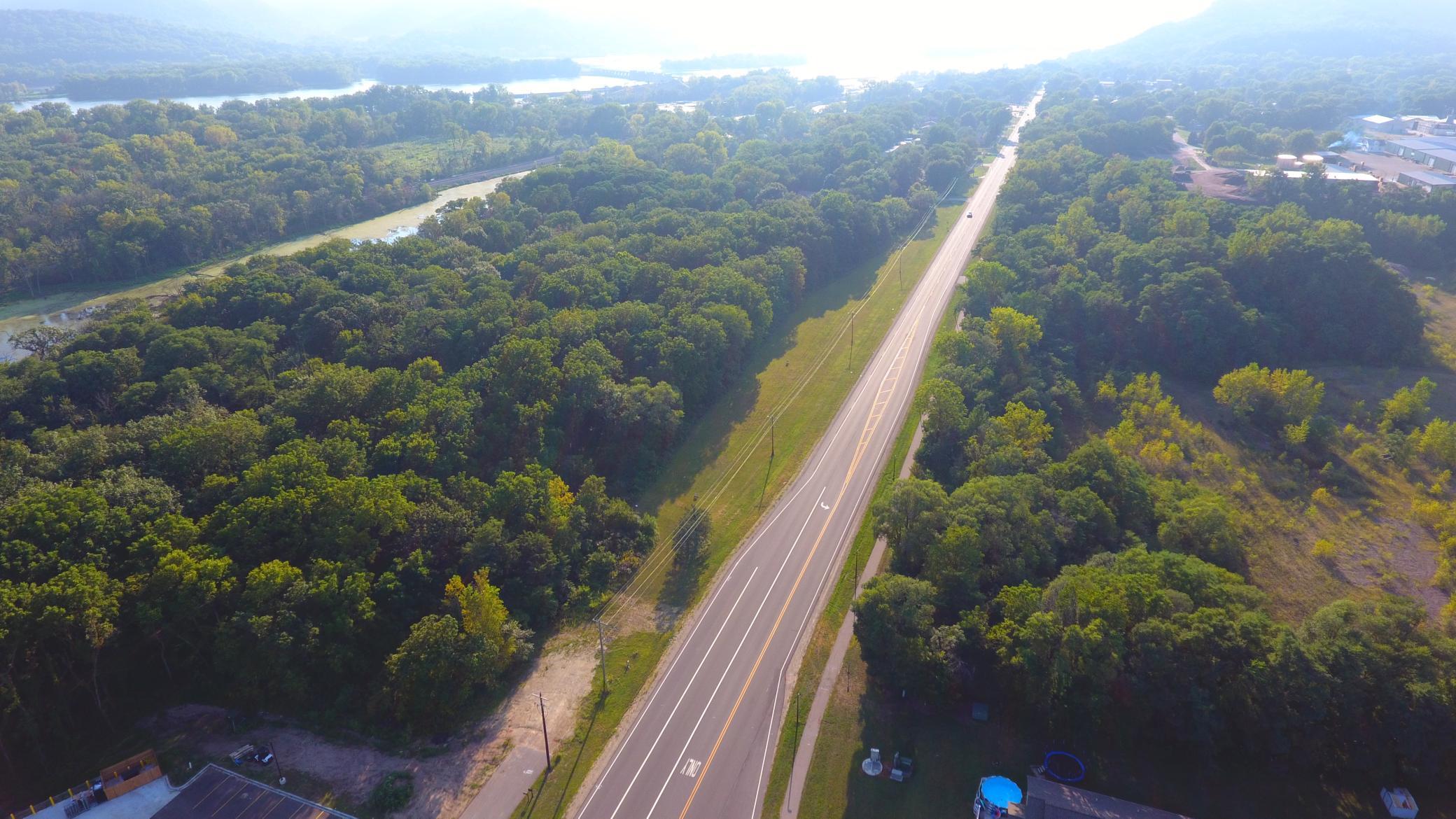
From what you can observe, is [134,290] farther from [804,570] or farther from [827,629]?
[827,629]

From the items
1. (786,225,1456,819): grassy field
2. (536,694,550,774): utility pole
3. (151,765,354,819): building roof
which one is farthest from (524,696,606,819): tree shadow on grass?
(786,225,1456,819): grassy field

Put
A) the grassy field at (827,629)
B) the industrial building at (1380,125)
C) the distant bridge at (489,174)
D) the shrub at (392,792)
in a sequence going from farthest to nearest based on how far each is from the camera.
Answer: the industrial building at (1380,125), the distant bridge at (489,174), the grassy field at (827,629), the shrub at (392,792)

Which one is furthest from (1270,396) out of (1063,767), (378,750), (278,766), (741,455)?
(278,766)

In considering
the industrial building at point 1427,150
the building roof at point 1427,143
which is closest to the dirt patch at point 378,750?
the industrial building at point 1427,150

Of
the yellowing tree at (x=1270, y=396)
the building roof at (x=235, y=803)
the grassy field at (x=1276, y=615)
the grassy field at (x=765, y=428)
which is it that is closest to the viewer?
the building roof at (x=235, y=803)

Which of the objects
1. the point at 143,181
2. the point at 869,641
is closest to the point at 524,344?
the point at 869,641

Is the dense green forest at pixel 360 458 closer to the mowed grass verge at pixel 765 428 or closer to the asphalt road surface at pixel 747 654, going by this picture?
the mowed grass verge at pixel 765 428
